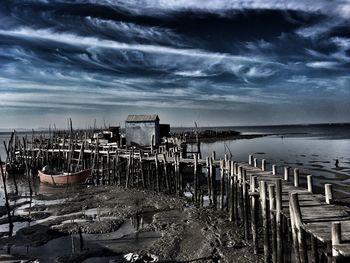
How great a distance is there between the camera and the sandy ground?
1334cm

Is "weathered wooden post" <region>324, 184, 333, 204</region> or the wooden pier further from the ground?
"weathered wooden post" <region>324, 184, 333, 204</region>

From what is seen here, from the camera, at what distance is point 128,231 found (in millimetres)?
16391

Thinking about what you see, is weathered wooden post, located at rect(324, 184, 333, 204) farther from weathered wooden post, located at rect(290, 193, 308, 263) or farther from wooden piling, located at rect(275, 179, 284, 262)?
weathered wooden post, located at rect(290, 193, 308, 263)

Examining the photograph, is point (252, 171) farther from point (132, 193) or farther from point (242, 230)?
point (132, 193)

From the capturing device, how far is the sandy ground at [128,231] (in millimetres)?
13336

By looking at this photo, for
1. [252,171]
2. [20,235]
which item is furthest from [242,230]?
[20,235]

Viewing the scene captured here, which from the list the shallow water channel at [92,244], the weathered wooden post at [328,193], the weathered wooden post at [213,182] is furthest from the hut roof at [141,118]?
the weathered wooden post at [328,193]

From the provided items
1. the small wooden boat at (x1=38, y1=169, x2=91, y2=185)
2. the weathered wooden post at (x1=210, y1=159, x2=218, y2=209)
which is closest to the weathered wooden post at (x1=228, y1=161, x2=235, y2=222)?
the weathered wooden post at (x1=210, y1=159, x2=218, y2=209)

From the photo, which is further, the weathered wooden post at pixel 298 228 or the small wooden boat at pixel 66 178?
the small wooden boat at pixel 66 178

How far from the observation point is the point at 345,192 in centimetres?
2503

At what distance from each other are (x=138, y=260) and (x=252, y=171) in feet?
28.9

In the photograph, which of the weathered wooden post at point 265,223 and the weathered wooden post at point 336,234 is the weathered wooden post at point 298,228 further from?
the weathered wooden post at point 265,223

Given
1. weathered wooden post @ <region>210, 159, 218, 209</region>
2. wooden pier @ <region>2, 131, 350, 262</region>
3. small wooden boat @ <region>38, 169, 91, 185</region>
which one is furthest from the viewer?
small wooden boat @ <region>38, 169, 91, 185</region>

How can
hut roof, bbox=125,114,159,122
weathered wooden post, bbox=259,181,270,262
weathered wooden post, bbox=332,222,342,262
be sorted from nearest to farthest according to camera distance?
weathered wooden post, bbox=332,222,342,262
weathered wooden post, bbox=259,181,270,262
hut roof, bbox=125,114,159,122
